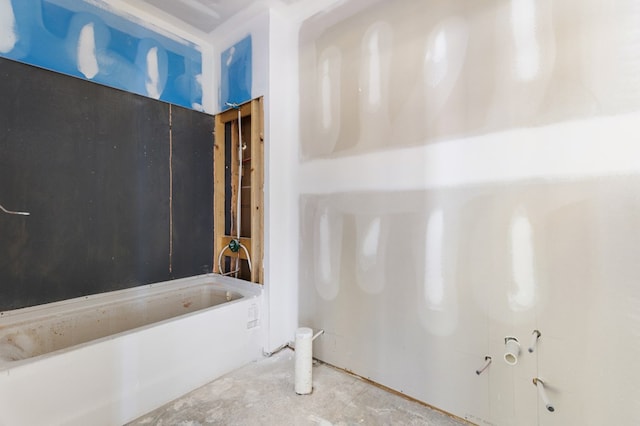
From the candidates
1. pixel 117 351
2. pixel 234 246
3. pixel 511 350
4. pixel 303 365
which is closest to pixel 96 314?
pixel 117 351

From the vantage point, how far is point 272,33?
8.02 ft

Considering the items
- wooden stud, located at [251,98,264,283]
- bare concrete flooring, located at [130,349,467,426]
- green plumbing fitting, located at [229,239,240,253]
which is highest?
wooden stud, located at [251,98,264,283]

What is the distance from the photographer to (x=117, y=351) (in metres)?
1.58

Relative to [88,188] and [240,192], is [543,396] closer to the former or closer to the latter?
[240,192]

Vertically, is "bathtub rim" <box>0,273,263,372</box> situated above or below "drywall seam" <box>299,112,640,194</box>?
below

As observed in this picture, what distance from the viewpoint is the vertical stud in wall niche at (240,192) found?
99.3 inches

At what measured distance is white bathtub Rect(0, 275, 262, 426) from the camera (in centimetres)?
135

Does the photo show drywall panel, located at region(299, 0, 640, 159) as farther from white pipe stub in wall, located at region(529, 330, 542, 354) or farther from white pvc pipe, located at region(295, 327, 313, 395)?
white pvc pipe, located at region(295, 327, 313, 395)

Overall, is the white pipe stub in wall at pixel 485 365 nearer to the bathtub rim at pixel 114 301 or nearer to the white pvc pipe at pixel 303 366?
the white pvc pipe at pixel 303 366

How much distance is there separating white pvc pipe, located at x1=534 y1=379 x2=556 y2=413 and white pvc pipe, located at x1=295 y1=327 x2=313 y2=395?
4.07 feet

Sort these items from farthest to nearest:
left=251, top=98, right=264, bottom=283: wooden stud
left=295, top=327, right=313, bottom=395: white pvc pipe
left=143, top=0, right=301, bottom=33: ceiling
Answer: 1. left=251, top=98, right=264, bottom=283: wooden stud
2. left=143, top=0, right=301, bottom=33: ceiling
3. left=295, top=327, right=313, bottom=395: white pvc pipe

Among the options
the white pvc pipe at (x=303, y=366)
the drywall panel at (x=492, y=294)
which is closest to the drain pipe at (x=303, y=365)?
the white pvc pipe at (x=303, y=366)

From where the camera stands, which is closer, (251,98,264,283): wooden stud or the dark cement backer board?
the dark cement backer board

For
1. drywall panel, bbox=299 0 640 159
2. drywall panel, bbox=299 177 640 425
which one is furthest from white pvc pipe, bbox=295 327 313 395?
drywall panel, bbox=299 0 640 159
